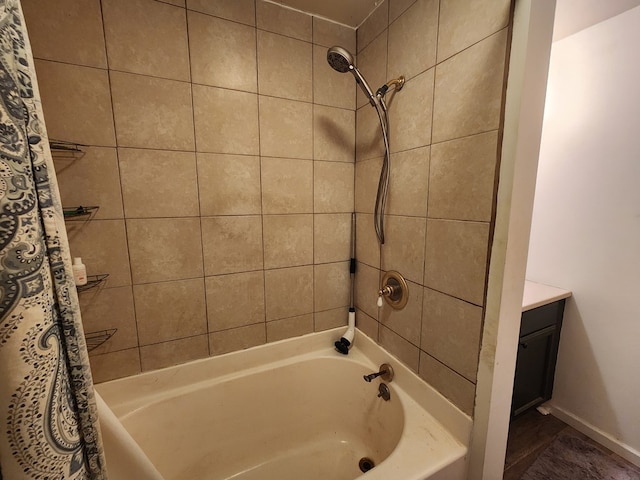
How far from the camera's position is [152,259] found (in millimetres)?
1080

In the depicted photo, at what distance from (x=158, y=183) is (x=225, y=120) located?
1.28 feet

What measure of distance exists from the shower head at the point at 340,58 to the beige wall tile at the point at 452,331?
3.10 feet

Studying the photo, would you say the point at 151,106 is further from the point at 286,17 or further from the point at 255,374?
the point at 255,374

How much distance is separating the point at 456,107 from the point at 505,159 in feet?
0.86

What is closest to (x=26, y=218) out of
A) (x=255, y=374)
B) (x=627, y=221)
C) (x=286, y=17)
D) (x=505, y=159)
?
(x=505, y=159)

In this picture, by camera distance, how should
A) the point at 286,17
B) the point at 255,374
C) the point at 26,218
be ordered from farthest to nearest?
the point at 255,374 < the point at 286,17 < the point at 26,218

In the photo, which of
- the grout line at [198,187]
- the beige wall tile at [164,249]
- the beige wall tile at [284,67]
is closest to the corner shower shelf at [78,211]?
the beige wall tile at [164,249]

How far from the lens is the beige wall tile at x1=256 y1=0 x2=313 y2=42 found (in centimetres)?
115

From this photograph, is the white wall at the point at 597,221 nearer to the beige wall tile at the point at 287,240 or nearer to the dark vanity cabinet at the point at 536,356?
the dark vanity cabinet at the point at 536,356

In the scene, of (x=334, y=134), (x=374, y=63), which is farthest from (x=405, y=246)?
(x=374, y=63)

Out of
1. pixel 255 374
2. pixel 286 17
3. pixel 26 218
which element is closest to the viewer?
pixel 26 218

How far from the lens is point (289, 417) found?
135 cm

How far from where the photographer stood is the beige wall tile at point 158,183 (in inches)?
39.7

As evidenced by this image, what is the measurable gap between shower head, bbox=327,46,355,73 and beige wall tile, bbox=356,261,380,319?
0.91m
